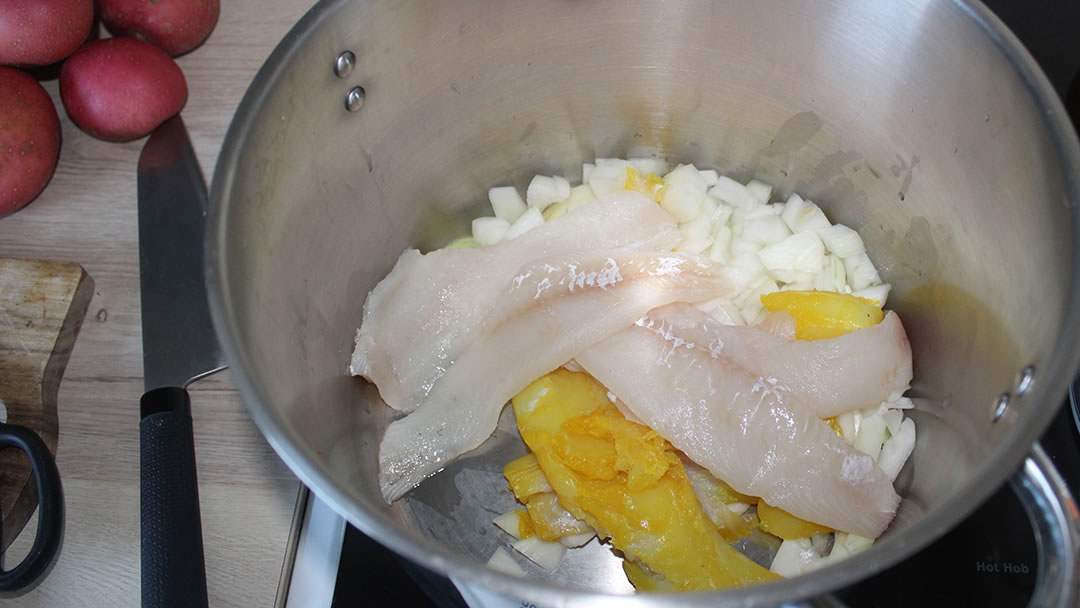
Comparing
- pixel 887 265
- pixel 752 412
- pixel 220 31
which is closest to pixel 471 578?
pixel 752 412

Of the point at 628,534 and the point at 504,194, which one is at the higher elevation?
the point at 504,194

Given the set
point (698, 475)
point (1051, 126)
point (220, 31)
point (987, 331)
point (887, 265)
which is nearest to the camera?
point (1051, 126)

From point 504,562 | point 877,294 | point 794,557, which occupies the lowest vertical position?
point 504,562

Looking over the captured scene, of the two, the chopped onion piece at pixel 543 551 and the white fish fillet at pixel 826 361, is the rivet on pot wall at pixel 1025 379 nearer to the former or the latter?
the white fish fillet at pixel 826 361

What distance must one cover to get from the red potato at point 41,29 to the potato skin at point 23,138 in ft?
0.11

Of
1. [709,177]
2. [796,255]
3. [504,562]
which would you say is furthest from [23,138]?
[796,255]

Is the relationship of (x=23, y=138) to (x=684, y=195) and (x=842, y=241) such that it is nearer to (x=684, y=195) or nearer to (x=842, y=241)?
(x=684, y=195)

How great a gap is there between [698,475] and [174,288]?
31.5 inches

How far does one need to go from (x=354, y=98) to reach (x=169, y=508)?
560 millimetres

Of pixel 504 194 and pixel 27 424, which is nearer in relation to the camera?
pixel 27 424

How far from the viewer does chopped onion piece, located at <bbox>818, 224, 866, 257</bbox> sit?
1.27 metres

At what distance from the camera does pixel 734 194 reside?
4.36 ft

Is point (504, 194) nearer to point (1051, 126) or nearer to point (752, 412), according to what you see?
point (752, 412)

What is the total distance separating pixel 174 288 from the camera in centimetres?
118
